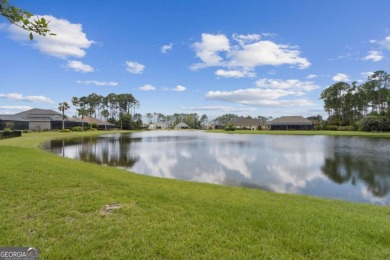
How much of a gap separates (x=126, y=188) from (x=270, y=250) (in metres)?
5.23

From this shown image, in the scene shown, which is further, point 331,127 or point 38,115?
point 331,127

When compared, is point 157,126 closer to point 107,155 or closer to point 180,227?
point 107,155

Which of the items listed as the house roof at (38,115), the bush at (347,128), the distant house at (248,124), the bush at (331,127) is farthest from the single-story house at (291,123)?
the house roof at (38,115)

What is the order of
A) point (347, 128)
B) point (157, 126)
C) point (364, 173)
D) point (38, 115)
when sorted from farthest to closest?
point (157, 126), point (38, 115), point (347, 128), point (364, 173)

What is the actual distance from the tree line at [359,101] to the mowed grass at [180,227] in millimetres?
72533

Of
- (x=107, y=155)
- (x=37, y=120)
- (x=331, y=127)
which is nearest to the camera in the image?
(x=107, y=155)

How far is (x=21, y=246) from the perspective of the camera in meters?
4.03

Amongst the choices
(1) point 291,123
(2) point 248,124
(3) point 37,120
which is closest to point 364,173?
(3) point 37,120

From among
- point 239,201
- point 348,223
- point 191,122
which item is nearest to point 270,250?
point 348,223

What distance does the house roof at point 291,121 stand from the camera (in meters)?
94.3

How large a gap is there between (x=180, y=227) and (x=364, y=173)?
47.0 feet

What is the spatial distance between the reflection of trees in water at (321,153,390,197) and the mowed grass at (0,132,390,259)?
5.73 meters

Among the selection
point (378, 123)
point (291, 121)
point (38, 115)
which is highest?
point (38, 115)

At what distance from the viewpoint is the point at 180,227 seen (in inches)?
188
